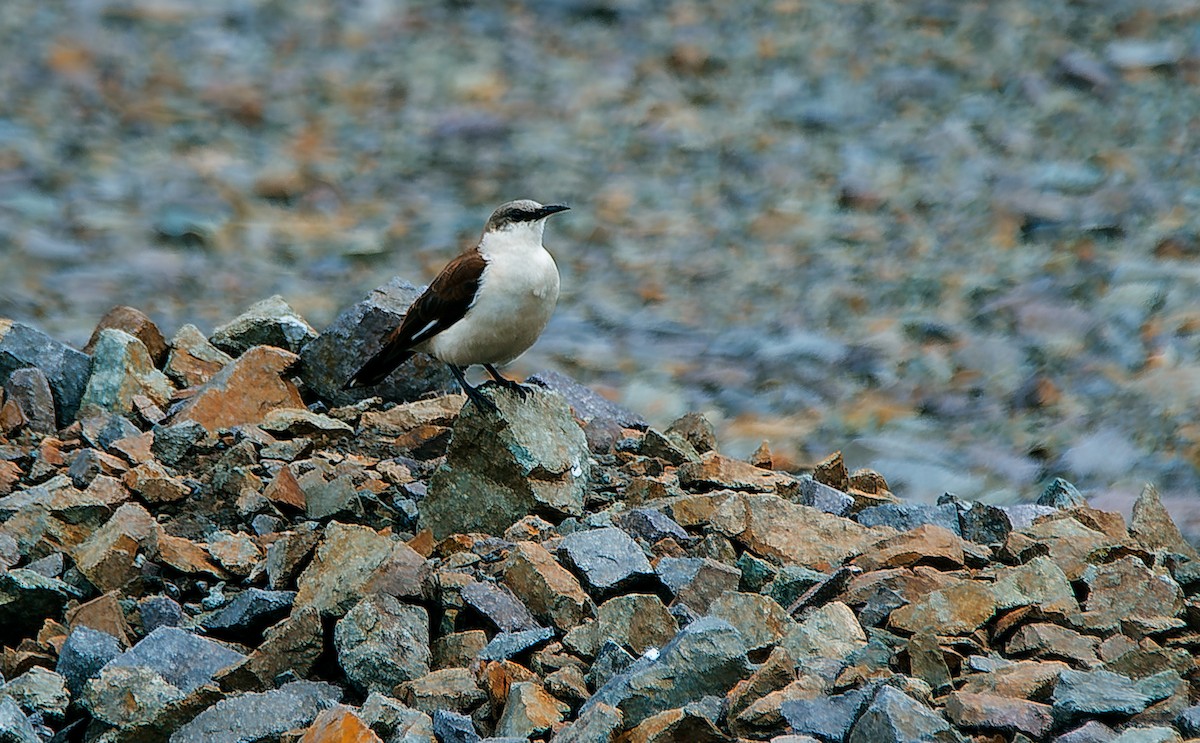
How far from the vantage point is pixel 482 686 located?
439cm

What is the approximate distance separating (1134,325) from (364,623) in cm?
801

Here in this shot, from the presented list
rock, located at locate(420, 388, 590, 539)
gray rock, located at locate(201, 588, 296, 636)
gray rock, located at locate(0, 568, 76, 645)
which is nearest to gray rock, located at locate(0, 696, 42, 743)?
gray rock, located at locate(201, 588, 296, 636)

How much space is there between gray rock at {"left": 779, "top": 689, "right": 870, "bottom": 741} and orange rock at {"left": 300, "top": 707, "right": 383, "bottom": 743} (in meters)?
1.11

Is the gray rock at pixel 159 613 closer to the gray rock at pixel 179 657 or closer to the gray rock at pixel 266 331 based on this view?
the gray rock at pixel 179 657

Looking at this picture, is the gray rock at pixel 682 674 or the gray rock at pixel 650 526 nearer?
the gray rock at pixel 682 674

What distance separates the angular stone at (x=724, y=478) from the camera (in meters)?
6.34

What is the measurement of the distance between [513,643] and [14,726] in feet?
4.86

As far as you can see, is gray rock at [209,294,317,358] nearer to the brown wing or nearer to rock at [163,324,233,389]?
rock at [163,324,233,389]

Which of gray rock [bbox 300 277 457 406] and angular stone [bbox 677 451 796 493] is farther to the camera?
gray rock [bbox 300 277 457 406]

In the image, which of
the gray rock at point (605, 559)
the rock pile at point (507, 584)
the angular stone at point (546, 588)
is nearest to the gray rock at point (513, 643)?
the rock pile at point (507, 584)

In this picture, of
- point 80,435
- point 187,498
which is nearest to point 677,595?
point 187,498

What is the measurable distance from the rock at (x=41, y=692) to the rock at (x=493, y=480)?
1636mm

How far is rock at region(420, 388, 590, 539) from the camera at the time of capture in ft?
19.6

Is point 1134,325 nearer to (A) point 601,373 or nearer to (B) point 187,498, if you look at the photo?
(A) point 601,373
